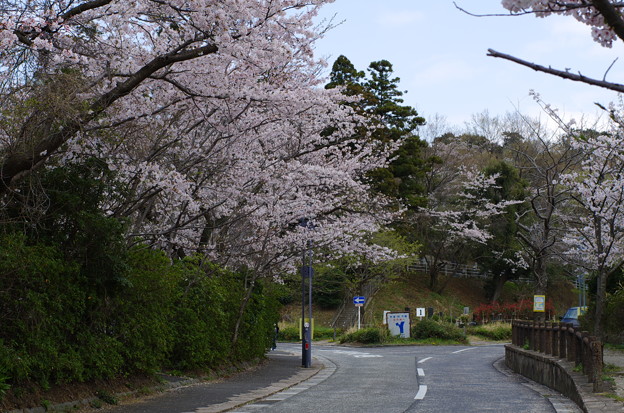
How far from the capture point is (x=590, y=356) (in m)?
11.5

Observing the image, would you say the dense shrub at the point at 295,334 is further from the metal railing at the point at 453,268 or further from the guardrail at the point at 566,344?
the guardrail at the point at 566,344

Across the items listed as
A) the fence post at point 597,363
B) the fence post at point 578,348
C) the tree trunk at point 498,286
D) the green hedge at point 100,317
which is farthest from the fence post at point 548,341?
the tree trunk at point 498,286

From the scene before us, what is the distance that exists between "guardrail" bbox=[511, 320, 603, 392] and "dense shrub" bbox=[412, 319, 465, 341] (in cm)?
1583

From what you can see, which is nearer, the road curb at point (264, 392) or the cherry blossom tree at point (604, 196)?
the road curb at point (264, 392)

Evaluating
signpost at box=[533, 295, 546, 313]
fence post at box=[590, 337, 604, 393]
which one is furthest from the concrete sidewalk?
signpost at box=[533, 295, 546, 313]

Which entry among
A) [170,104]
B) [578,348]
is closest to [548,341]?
[578,348]

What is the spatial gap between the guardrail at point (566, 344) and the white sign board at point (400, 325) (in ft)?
51.2

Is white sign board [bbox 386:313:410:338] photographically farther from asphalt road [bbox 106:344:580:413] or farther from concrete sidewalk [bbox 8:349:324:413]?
concrete sidewalk [bbox 8:349:324:413]

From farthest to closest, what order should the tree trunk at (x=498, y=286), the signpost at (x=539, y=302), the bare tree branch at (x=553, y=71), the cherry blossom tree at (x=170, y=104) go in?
the tree trunk at (x=498, y=286), the signpost at (x=539, y=302), the cherry blossom tree at (x=170, y=104), the bare tree branch at (x=553, y=71)

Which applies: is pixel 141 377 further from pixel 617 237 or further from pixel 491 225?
pixel 491 225

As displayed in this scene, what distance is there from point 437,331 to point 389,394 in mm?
26402

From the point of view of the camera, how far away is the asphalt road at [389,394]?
11016mm

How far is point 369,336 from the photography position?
119ft

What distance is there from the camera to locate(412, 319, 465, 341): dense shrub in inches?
1521
